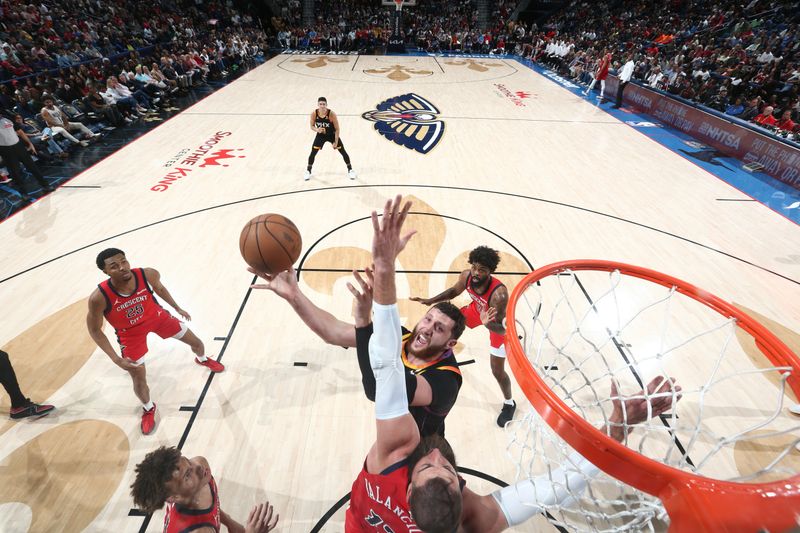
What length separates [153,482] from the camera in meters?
1.90

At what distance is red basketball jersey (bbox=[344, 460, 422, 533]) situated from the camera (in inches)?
70.9

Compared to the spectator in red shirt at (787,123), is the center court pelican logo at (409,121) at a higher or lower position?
lower

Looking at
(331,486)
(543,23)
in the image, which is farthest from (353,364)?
(543,23)

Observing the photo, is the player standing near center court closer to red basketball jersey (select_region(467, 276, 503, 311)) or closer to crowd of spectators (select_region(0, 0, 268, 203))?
red basketball jersey (select_region(467, 276, 503, 311))

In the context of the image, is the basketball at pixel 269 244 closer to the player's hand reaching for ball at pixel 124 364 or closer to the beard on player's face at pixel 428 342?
the beard on player's face at pixel 428 342

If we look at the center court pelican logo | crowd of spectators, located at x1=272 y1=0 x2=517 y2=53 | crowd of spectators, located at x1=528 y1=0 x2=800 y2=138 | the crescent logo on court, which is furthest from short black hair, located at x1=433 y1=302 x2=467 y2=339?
crowd of spectators, located at x1=272 y1=0 x2=517 y2=53

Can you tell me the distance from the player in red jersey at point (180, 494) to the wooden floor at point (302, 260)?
2.69 ft

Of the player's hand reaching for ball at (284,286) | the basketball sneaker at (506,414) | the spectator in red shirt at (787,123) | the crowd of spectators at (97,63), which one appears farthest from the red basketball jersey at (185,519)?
the spectator in red shirt at (787,123)

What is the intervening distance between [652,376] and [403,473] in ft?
10.5

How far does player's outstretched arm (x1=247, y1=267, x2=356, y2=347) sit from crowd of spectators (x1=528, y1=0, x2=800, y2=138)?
35.1 feet

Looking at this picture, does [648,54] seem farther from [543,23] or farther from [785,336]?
[785,336]

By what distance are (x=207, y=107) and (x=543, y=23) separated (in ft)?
82.1

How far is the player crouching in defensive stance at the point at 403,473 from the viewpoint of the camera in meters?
1.52

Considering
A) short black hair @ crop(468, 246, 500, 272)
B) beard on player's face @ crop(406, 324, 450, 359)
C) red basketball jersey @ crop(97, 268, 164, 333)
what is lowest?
red basketball jersey @ crop(97, 268, 164, 333)
